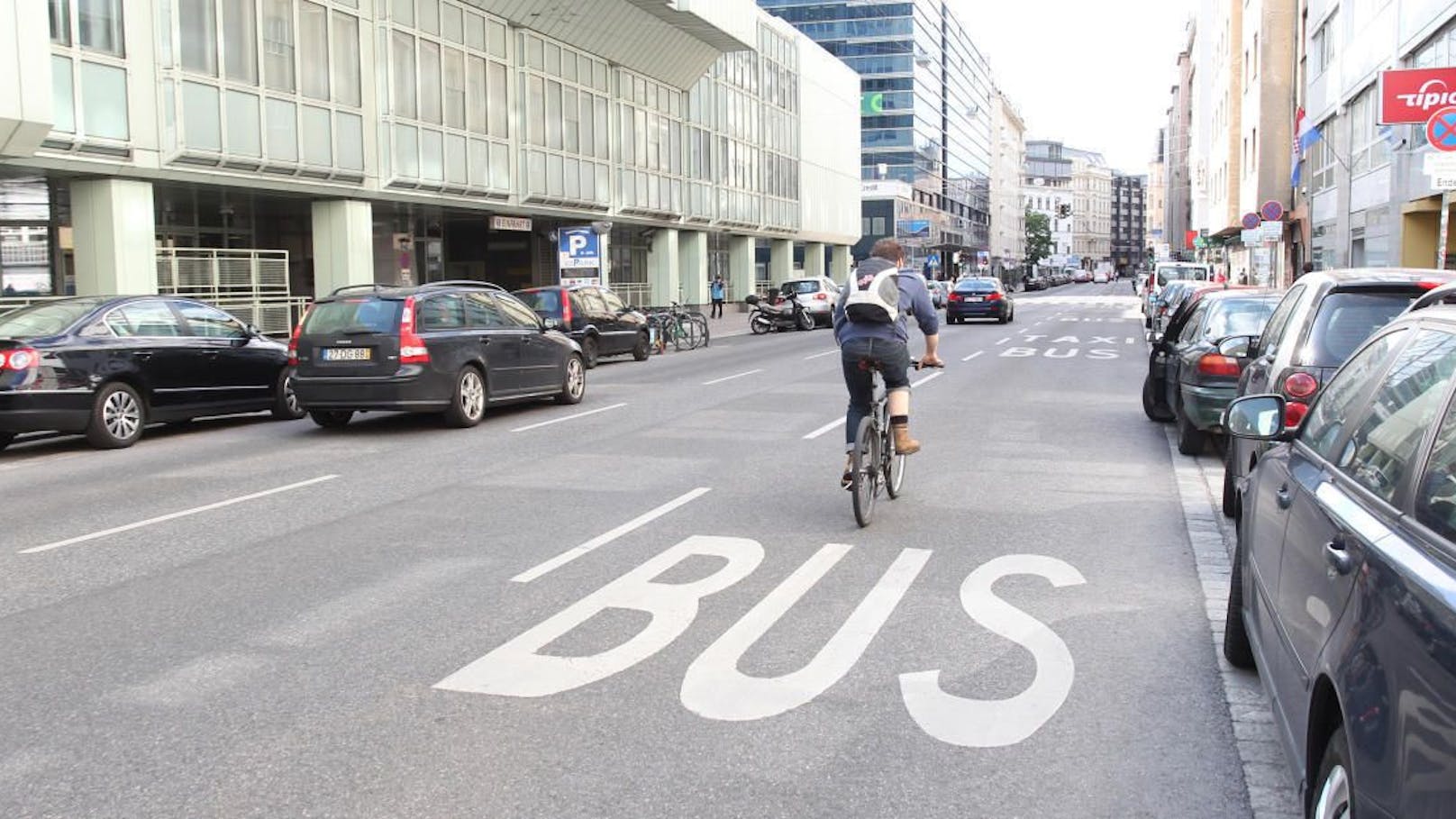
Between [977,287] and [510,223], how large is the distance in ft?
49.6

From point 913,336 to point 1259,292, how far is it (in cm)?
1916

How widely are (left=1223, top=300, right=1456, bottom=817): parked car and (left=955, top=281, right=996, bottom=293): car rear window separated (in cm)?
3643

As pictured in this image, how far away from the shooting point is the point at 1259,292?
12484 mm

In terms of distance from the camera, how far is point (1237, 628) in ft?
15.8

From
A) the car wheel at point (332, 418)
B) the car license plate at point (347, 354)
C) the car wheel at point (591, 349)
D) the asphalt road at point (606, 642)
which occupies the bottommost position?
the asphalt road at point (606, 642)

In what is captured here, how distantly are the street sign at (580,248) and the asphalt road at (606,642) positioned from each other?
20.0 meters

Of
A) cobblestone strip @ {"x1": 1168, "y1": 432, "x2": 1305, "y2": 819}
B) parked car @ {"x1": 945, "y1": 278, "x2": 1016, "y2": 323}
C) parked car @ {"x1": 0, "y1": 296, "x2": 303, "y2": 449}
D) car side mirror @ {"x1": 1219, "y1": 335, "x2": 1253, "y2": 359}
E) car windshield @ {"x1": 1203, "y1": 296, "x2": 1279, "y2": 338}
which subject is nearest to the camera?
cobblestone strip @ {"x1": 1168, "y1": 432, "x2": 1305, "y2": 819}

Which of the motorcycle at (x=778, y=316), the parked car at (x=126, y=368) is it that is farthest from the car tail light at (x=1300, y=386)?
the motorcycle at (x=778, y=316)

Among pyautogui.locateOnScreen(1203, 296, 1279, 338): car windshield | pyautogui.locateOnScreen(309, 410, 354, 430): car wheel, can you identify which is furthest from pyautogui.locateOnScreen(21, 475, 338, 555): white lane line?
pyautogui.locateOnScreen(1203, 296, 1279, 338): car windshield

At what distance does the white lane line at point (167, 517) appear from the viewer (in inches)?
291

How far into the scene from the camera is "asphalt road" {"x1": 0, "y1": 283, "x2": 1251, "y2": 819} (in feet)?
12.5

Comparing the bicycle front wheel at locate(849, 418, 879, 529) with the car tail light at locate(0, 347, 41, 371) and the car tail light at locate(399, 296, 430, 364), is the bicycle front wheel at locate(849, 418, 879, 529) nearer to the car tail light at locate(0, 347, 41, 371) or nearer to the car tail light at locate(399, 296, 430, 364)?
the car tail light at locate(399, 296, 430, 364)

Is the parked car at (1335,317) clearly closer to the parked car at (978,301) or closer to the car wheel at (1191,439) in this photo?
the car wheel at (1191,439)

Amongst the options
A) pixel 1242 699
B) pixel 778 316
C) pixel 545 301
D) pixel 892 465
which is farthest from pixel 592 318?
pixel 1242 699
